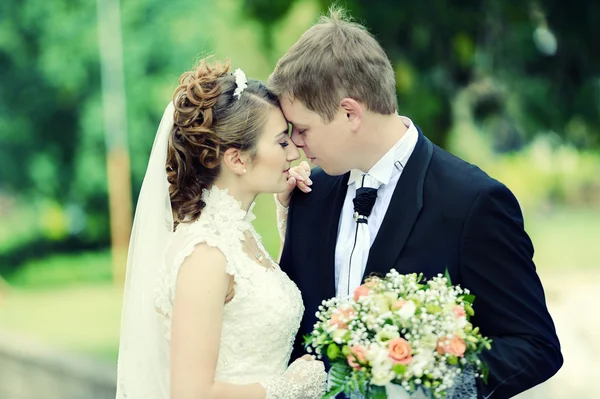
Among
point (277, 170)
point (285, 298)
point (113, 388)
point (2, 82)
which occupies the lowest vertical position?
point (285, 298)

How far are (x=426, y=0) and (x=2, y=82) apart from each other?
19.6m

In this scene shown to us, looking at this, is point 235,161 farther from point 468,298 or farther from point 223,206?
point 468,298

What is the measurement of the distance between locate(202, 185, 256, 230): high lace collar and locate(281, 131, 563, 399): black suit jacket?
56cm

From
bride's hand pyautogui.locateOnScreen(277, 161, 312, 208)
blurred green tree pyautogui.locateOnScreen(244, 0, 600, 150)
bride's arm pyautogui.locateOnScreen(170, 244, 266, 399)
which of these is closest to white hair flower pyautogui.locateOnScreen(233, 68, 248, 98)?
bride's hand pyautogui.locateOnScreen(277, 161, 312, 208)

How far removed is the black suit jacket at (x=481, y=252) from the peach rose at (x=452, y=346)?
0.96 ft

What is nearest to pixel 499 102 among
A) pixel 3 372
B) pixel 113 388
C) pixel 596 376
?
pixel 596 376

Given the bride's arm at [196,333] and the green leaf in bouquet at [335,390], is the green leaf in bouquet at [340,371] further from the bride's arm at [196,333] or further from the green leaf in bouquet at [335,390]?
the bride's arm at [196,333]

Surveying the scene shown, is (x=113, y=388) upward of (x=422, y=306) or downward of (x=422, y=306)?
upward

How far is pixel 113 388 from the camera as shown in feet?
28.7

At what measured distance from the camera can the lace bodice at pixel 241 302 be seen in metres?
3.51

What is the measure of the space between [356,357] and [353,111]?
1.04 meters

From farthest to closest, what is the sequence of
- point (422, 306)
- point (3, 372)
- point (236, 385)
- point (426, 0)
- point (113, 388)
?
point (3, 372) → point (426, 0) → point (113, 388) → point (236, 385) → point (422, 306)

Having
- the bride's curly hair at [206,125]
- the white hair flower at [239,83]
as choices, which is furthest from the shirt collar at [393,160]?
the white hair flower at [239,83]

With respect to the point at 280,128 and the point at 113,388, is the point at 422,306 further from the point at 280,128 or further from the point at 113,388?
the point at 113,388
